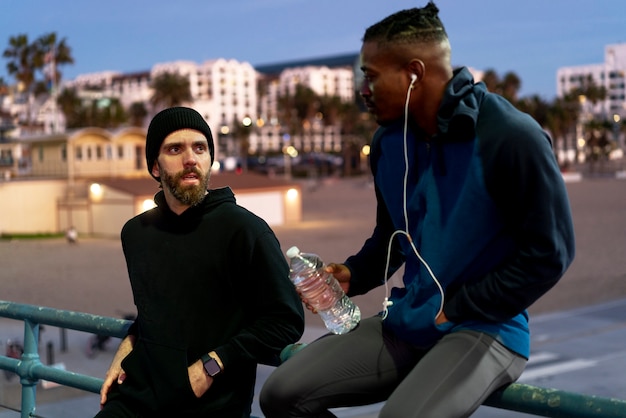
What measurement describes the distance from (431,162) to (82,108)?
123 metres

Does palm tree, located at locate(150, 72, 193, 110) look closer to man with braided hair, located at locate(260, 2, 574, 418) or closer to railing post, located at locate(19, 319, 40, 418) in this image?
railing post, located at locate(19, 319, 40, 418)

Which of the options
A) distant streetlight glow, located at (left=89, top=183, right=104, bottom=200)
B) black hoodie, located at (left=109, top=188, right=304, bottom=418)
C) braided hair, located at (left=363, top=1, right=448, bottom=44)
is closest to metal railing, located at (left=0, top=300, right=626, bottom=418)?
black hoodie, located at (left=109, top=188, right=304, bottom=418)

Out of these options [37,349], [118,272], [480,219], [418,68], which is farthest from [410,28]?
[118,272]

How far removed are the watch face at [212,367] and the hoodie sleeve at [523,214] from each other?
0.88 metres

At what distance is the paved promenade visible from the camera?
827 inches

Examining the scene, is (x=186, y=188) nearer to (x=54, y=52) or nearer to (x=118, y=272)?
(x=118, y=272)

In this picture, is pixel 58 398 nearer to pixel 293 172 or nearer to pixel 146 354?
pixel 146 354

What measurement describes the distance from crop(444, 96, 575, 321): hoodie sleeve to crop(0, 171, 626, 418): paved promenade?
13.3 metres

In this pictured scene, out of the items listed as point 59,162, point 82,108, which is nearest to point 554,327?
point 59,162

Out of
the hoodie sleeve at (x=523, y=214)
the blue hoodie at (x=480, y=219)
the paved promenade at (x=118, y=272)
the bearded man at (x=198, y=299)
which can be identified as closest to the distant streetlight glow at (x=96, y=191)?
the paved promenade at (x=118, y=272)

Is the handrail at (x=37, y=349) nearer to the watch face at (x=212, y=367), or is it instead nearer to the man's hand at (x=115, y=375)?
the man's hand at (x=115, y=375)

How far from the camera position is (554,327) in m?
26.2

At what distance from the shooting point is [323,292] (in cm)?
289

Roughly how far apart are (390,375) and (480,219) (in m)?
0.54
